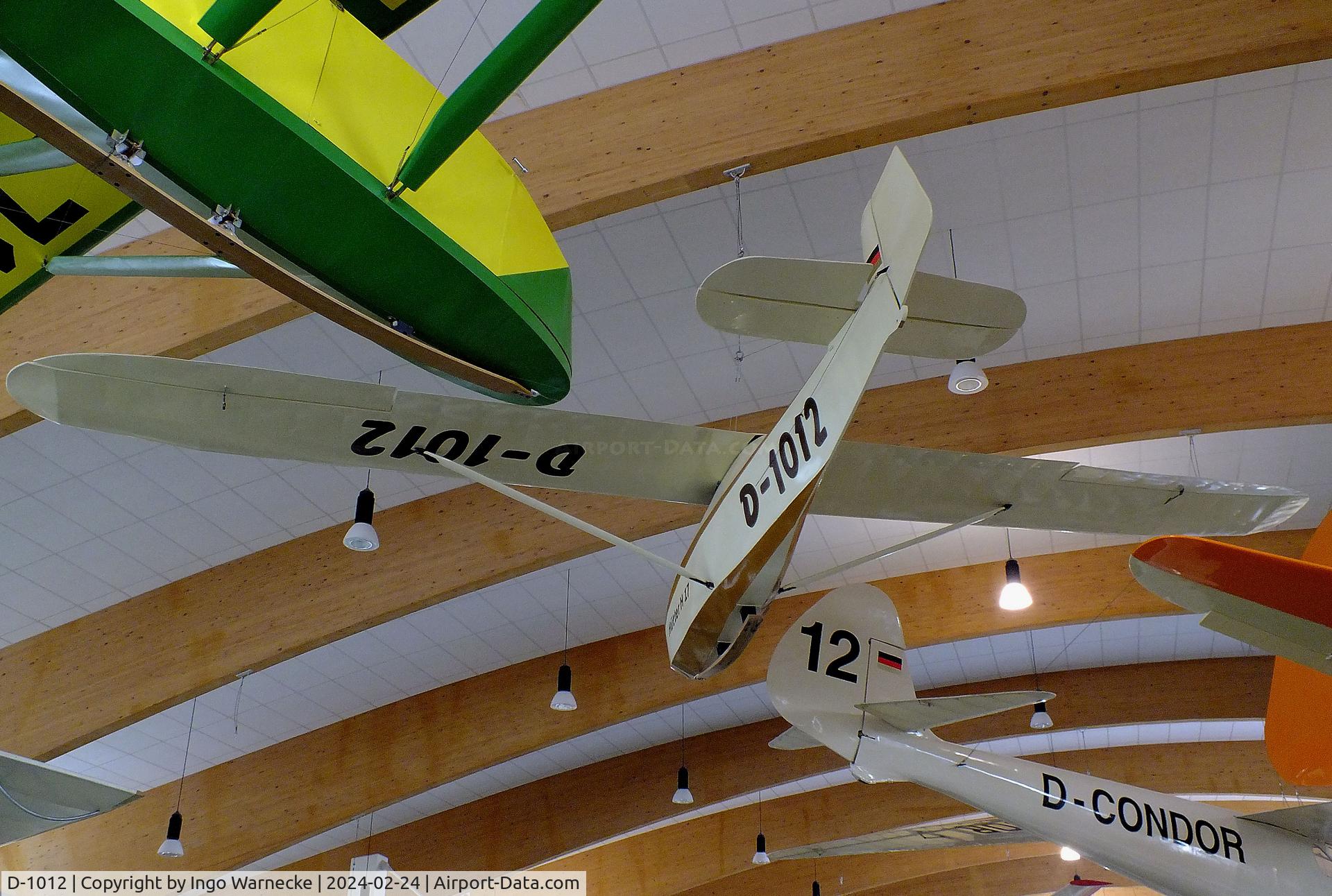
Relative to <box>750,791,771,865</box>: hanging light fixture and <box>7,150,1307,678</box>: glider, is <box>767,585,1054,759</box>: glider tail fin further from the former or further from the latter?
<box>750,791,771,865</box>: hanging light fixture

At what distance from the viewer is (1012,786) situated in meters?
7.72

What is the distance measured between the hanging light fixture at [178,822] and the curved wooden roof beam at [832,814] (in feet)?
27.5

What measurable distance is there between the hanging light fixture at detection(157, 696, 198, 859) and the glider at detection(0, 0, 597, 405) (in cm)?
979

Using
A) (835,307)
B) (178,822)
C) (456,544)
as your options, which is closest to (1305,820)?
(835,307)

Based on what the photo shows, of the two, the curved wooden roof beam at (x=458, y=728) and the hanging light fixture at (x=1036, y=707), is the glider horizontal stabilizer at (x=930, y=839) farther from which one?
the hanging light fixture at (x=1036, y=707)

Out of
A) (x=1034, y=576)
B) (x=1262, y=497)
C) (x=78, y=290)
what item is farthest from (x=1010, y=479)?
(x=1034, y=576)

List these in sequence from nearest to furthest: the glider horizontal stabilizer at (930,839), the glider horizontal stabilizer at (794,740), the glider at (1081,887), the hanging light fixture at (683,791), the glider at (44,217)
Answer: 1. the glider at (44,217)
2. the glider horizontal stabilizer at (794,740)
3. the glider horizontal stabilizer at (930,839)
4. the hanging light fixture at (683,791)
5. the glider at (1081,887)

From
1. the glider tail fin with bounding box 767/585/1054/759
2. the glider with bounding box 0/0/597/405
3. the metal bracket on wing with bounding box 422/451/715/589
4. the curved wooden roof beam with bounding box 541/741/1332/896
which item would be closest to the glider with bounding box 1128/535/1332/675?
the metal bracket on wing with bounding box 422/451/715/589

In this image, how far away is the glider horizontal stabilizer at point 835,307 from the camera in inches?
179

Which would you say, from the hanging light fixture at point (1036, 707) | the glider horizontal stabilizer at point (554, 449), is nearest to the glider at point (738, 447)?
the glider horizontal stabilizer at point (554, 449)

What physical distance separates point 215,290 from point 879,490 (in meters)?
4.56

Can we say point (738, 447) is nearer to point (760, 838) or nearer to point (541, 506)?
point (541, 506)

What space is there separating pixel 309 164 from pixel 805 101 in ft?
13.1

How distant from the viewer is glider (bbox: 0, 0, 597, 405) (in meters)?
2.79
